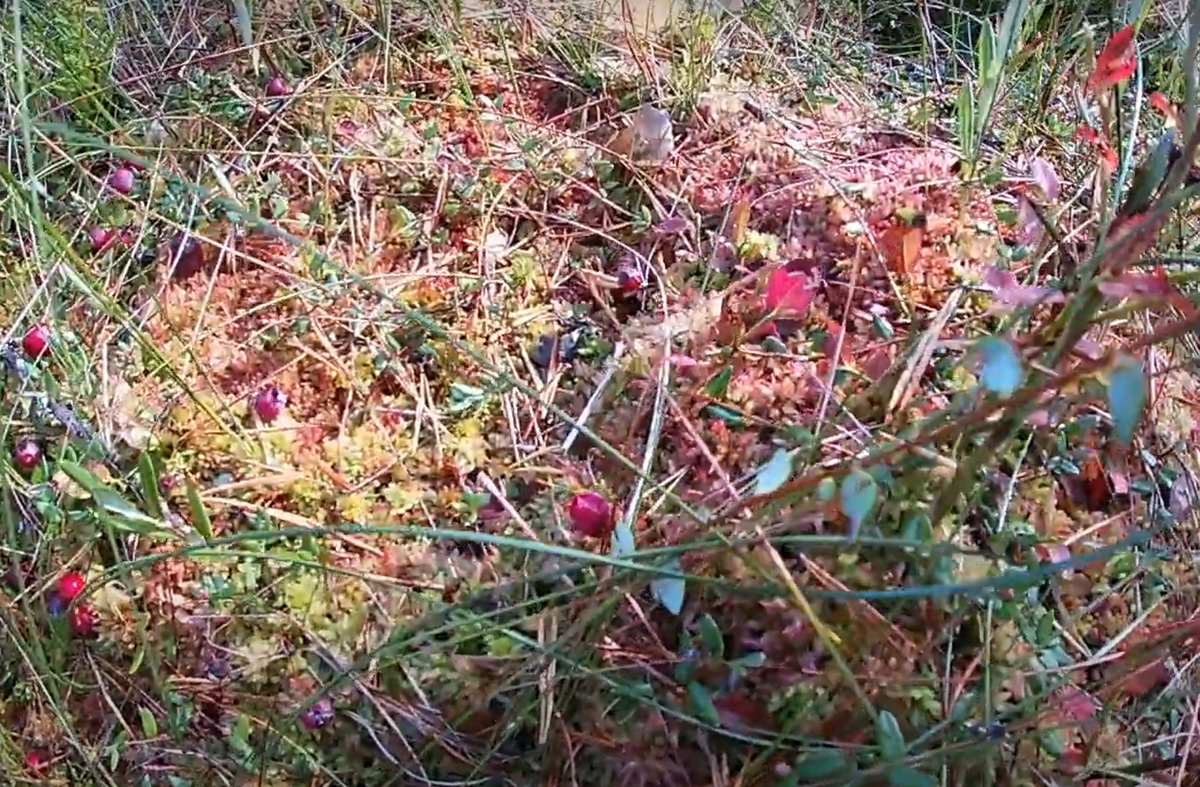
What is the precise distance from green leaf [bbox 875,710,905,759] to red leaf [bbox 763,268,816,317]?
50 centimetres

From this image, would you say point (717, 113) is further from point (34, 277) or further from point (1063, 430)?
point (34, 277)

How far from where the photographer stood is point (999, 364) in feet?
2.49

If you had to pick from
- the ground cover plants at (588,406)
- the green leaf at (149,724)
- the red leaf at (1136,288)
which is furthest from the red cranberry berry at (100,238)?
the red leaf at (1136,288)

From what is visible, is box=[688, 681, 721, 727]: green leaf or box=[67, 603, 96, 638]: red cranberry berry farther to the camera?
box=[67, 603, 96, 638]: red cranberry berry

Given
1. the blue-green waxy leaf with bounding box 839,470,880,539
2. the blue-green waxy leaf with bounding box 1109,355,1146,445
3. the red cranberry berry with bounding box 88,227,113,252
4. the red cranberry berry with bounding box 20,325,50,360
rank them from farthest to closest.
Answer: the red cranberry berry with bounding box 88,227,113,252 < the red cranberry berry with bounding box 20,325,50,360 < the blue-green waxy leaf with bounding box 839,470,880,539 < the blue-green waxy leaf with bounding box 1109,355,1146,445

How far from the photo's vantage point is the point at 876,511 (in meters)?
1.11

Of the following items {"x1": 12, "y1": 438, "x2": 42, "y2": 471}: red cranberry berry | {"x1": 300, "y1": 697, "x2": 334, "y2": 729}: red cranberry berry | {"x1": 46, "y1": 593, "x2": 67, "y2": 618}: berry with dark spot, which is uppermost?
{"x1": 12, "y1": 438, "x2": 42, "y2": 471}: red cranberry berry

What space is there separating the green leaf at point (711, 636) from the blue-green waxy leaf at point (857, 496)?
252 mm

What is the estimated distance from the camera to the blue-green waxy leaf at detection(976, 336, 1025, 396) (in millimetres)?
753

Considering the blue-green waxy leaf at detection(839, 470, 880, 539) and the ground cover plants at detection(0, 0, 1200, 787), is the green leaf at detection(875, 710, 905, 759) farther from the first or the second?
the blue-green waxy leaf at detection(839, 470, 880, 539)

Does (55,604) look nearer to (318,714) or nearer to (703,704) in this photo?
(318,714)

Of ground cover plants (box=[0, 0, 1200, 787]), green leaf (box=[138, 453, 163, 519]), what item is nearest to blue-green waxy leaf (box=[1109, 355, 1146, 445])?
ground cover plants (box=[0, 0, 1200, 787])

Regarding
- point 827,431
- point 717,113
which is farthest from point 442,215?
point 827,431

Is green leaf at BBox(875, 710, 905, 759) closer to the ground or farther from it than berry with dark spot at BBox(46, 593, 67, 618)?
farther from it
